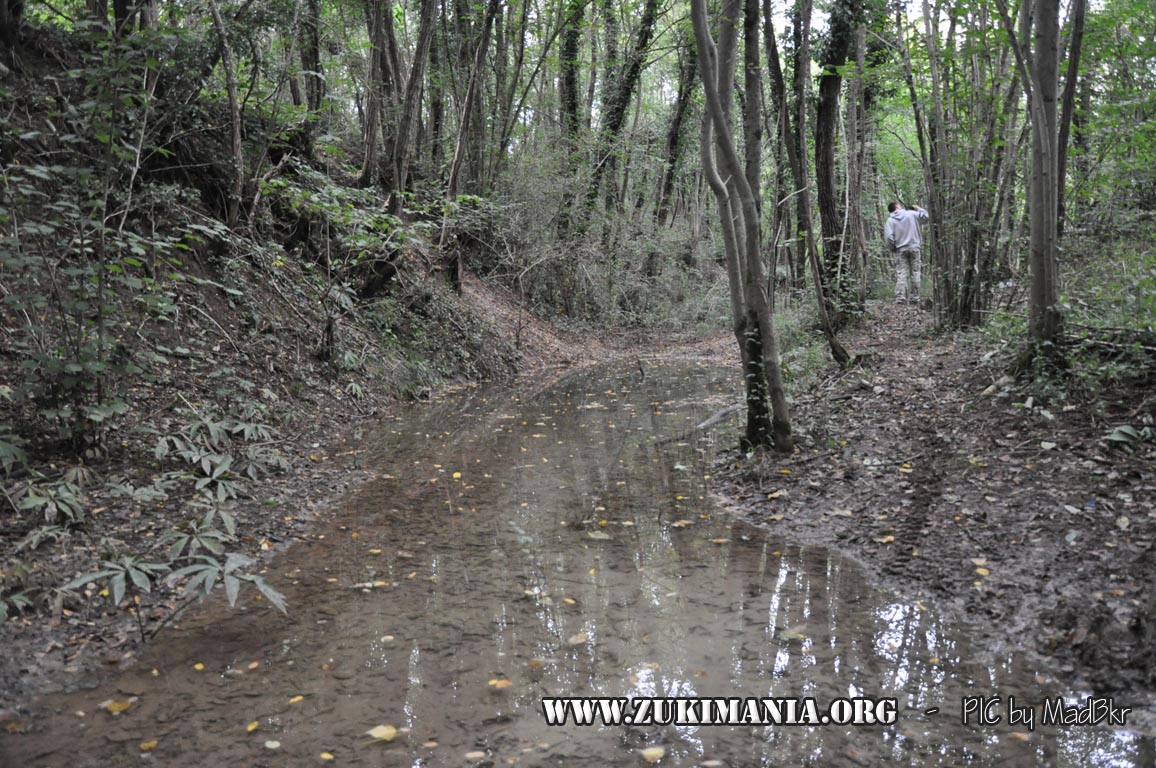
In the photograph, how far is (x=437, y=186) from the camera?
16.2m

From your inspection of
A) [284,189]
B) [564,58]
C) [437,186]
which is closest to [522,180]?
[437,186]

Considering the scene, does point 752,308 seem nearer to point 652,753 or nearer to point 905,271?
point 652,753

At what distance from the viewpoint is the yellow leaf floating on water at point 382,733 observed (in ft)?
10.3

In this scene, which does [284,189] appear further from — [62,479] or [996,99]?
[996,99]

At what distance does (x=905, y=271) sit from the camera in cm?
1530

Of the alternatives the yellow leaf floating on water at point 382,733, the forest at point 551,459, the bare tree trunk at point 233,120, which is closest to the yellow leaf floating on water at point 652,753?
the forest at point 551,459

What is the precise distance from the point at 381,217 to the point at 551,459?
462 centimetres

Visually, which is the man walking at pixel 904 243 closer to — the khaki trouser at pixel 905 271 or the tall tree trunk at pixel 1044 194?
the khaki trouser at pixel 905 271

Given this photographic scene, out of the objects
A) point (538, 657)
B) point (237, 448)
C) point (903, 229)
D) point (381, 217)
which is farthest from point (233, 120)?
point (903, 229)

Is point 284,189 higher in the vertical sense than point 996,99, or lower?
lower

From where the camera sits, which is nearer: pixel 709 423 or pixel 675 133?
pixel 709 423

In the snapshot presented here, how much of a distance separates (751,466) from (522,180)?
12.8 metres

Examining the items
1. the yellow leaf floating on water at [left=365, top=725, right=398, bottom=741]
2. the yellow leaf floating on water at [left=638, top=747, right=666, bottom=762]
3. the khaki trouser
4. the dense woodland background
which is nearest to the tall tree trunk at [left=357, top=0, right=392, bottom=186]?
the dense woodland background

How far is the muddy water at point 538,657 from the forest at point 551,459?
0.02 m
